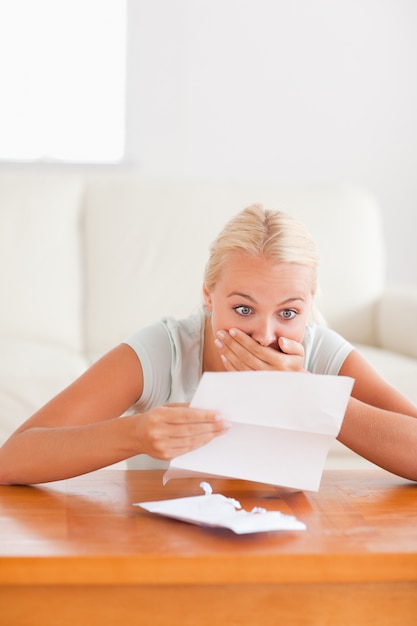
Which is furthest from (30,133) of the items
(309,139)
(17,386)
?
(17,386)

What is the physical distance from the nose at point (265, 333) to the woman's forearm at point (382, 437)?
0.51ft

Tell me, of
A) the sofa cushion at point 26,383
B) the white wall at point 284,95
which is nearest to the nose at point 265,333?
the sofa cushion at point 26,383

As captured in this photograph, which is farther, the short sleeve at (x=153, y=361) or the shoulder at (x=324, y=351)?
the shoulder at (x=324, y=351)

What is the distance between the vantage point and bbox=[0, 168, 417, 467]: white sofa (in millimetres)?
2812

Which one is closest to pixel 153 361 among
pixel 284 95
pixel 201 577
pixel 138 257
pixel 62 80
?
pixel 201 577

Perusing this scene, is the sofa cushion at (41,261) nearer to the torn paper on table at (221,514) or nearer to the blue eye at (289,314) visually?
the blue eye at (289,314)

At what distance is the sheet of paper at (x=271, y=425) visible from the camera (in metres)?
1.10

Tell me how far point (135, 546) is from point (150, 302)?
192 centimetres

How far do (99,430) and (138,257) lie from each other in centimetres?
173

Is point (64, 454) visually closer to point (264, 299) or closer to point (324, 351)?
point (264, 299)

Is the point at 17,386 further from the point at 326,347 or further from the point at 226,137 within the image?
the point at 226,137

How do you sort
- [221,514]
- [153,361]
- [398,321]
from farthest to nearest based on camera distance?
1. [398,321]
2. [153,361]
3. [221,514]

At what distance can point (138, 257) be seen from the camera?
290 centimetres

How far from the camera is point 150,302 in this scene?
2.83 metres
